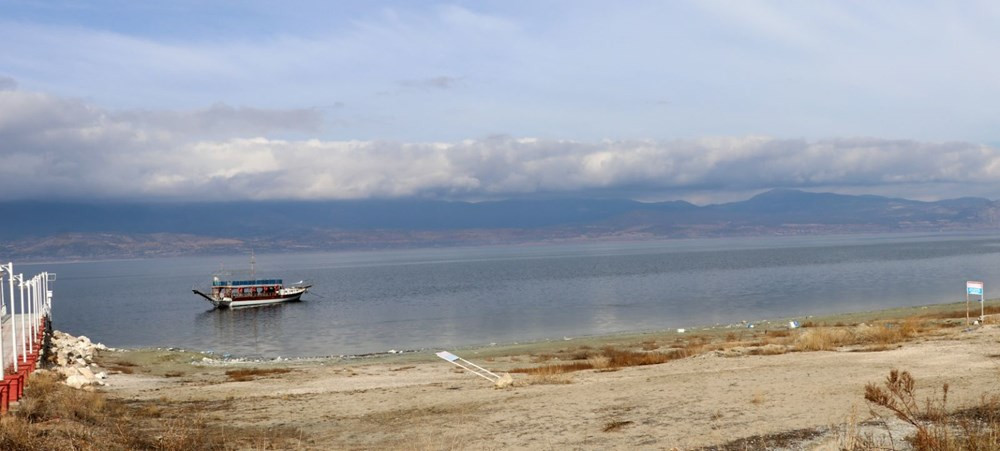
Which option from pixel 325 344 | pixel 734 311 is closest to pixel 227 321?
pixel 325 344

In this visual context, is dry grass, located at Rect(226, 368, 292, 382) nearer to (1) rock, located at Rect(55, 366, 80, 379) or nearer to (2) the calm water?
(1) rock, located at Rect(55, 366, 80, 379)

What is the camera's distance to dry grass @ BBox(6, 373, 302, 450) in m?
12.4

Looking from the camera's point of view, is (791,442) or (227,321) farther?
(227,321)

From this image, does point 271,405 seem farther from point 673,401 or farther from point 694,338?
point 694,338

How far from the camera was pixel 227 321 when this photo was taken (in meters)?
75.7

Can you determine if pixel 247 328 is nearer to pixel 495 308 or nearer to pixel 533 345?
pixel 495 308

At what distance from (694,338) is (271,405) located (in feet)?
81.4

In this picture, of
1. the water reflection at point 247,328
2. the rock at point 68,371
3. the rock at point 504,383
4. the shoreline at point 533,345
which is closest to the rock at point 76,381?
the rock at point 68,371

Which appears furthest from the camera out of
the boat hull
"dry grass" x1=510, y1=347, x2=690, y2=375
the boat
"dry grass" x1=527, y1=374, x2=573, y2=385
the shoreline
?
the boat

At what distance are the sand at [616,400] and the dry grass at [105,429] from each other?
0.99m

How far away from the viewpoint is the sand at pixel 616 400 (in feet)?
44.6

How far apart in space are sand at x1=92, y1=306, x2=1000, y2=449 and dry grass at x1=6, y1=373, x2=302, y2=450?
0.99 m

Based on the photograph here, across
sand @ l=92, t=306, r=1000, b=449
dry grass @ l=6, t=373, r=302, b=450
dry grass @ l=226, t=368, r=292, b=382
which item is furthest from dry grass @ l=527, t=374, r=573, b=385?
dry grass @ l=226, t=368, r=292, b=382

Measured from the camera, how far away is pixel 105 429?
1492cm
